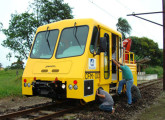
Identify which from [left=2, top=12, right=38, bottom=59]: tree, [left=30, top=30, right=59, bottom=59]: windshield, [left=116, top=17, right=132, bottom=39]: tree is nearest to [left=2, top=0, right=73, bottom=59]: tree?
[left=2, top=12, right=38, bottom=59]: tree

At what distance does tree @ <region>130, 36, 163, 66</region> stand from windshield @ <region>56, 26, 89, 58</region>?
36.3m

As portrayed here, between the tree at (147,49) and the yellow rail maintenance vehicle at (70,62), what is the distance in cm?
3600

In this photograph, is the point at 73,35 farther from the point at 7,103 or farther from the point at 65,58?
the point at 7,103

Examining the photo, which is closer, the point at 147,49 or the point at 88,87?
the point at 88,87

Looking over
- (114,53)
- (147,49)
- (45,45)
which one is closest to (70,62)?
(45,45)

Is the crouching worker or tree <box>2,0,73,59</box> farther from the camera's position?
tree <box>2,0,73,59</box>

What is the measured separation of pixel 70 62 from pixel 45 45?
5.00 ft

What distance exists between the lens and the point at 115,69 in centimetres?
864

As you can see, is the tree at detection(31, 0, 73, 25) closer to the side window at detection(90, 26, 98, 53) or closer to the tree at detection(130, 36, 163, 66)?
the side window at detection(90, 26, 98, 53)

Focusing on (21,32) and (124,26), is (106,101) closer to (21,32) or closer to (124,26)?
(21,32)

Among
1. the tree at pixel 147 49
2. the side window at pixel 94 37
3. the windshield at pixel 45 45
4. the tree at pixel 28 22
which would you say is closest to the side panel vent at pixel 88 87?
the side window at pixel 94 37

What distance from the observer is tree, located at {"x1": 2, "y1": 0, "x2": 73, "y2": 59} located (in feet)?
64.3

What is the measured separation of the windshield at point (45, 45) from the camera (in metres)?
7.39

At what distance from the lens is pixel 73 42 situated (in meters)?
6.99
